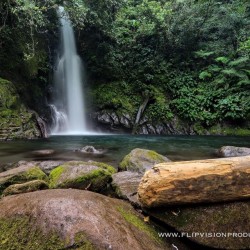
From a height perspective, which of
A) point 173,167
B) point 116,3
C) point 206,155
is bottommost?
point 206,155

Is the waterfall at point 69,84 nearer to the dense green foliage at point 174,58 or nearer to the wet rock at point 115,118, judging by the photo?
the dense green foliage at point 174,58

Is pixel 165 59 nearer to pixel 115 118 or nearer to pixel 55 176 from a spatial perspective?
pixel 115 118

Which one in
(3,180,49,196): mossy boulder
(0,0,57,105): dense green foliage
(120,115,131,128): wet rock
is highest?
(0,0,57,105): dense green foliage

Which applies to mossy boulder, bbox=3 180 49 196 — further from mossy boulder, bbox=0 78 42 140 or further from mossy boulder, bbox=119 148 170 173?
mossy boulder, bbox=0 78 42 140

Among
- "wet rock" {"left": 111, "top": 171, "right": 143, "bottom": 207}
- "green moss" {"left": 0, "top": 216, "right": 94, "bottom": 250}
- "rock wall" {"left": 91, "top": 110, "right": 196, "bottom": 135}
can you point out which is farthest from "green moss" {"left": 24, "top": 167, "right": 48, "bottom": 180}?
"rock wall" {"left": 91, "top": 110, "right": 196, "bottom": 135}

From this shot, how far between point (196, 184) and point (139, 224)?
2.14 ft

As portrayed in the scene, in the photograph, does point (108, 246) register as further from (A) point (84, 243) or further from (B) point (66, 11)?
(B) point (66, 11)

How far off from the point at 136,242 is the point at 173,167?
80cm

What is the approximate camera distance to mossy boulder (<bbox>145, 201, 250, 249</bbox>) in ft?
7.45

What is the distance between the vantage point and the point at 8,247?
1979mm

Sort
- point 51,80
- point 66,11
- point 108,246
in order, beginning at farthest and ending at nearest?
point 51,80, point 66,11, point 108,246

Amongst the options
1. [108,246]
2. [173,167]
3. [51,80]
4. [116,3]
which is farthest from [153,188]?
[116,3]

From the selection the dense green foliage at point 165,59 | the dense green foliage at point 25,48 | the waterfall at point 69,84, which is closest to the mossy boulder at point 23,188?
the dense green foliage at point 25,48

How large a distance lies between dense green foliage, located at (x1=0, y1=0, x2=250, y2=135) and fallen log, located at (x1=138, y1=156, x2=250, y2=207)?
1245 centimetres
